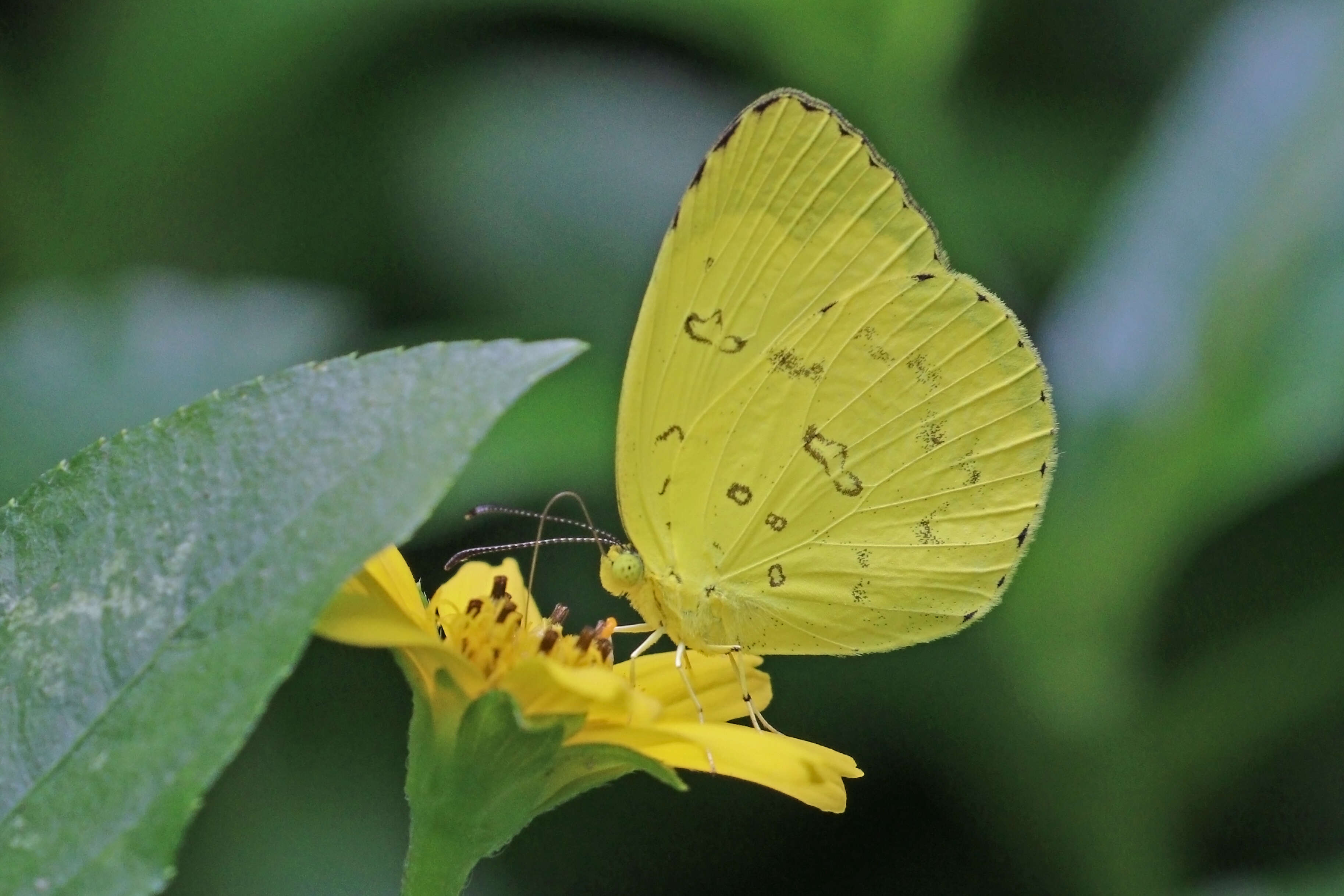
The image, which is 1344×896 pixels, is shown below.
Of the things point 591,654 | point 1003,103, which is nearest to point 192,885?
point 591,654

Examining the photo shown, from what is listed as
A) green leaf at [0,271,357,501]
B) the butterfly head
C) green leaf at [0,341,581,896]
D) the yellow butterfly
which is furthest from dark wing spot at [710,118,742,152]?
green leaf at [0,271,357,501]

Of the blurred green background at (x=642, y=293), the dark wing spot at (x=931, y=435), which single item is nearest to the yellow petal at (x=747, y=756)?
the dark wing spot at (x=931, y=435)

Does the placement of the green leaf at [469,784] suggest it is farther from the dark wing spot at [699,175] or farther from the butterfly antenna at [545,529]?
the dark wing spot at [699,175]

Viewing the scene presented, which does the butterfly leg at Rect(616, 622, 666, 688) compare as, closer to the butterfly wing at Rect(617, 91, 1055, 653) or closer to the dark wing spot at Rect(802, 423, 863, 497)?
the butterfly wing at Rect(617, 91, 1055, 653)

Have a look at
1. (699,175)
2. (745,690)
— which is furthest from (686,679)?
(699,175)

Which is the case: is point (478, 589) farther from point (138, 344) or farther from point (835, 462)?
point (138, 344)

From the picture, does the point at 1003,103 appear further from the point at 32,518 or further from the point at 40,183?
the point at 32,518
